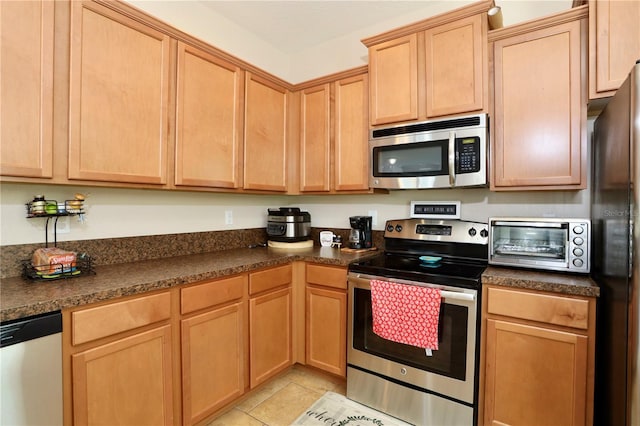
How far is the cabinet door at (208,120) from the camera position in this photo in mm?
1932

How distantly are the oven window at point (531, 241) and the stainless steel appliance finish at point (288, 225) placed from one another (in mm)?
1422

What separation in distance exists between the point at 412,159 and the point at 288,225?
3.66ft

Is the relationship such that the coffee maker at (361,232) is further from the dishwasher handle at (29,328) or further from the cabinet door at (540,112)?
the dishwasher handle at (29,328)

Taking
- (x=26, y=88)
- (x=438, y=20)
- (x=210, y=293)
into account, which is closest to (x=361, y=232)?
(x=210, y=293)

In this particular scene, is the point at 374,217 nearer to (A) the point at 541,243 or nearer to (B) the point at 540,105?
(A) the point at 541,243

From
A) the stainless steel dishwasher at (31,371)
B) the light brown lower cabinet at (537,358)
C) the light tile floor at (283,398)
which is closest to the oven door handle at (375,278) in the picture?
the light brown lower cabinet at (537,358)

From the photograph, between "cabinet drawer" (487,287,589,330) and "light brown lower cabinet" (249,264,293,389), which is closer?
"cabinet drawer" (487,287,589,330)

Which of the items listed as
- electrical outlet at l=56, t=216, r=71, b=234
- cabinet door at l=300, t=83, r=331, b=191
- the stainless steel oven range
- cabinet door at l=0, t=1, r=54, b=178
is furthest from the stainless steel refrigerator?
electrical outlet at l=56, t=216, r=71, b=234

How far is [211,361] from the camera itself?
Answer: 1.78 m

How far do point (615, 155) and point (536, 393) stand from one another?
117cm

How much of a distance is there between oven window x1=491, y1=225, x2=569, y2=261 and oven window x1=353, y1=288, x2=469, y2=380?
0.50m

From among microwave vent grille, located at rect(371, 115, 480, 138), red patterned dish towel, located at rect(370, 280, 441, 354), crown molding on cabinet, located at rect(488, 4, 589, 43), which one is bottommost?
red patterned dish towel, located at rect(370, 280, 441, 354)

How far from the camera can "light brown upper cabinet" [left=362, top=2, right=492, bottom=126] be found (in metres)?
1.90

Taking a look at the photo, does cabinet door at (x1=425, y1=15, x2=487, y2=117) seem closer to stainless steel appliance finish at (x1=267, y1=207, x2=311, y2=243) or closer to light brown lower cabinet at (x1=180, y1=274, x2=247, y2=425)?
stainless steel appliance finish at (x1=267, y1=207, x2=311, y2=243)
